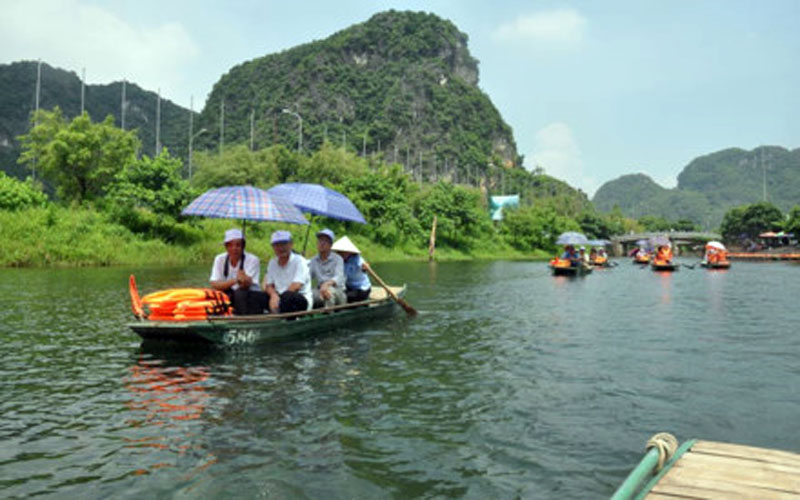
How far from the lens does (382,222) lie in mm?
54406

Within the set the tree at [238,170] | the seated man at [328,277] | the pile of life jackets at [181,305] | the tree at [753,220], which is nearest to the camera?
the pile of life jackets at [181,305]

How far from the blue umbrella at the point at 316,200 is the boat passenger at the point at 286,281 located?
1.91m

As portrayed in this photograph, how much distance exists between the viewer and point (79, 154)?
3800cm

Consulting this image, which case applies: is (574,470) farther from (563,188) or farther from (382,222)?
(563,188)

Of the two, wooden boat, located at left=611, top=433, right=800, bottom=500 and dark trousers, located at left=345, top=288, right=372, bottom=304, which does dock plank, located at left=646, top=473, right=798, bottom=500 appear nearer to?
wooden boat, located at left=611, top=433, right=800, bottom=500

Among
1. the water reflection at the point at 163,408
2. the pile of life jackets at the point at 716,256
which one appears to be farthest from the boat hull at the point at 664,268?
the water reflection at the point at 163,408

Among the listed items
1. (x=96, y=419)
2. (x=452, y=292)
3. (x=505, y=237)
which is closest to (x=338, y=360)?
(x=96, y=419)

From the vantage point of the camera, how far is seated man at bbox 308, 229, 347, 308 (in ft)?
40.3

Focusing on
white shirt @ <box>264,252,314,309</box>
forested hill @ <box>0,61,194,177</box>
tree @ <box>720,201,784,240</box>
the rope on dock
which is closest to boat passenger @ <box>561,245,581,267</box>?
white shirt @ <box>264,252,314,309</box>

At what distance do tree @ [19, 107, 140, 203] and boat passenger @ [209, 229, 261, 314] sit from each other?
100ft

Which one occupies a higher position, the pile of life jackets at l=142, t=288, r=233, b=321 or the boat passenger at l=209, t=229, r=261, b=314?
the boat passenger at l=209, t=229, r=261, b=314

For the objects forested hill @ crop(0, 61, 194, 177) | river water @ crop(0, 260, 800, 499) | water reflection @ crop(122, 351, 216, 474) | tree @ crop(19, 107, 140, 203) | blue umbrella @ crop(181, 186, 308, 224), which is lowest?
water reflection @ crop(122, 351, 216, 474)

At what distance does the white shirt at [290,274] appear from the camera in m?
11.0

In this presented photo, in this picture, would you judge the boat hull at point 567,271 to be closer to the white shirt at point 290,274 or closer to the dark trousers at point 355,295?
the dark trousers at point 355,295
